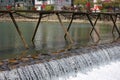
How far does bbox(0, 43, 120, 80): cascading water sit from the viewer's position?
1527 centimetres

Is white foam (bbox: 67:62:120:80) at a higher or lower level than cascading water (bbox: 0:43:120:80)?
lower

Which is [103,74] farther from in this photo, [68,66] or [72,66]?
[68,66]

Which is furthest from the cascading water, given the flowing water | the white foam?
the white foam

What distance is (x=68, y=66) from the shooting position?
17766 mm

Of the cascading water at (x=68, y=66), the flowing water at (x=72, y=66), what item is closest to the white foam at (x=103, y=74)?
the flowing water at (x=72, y=66)

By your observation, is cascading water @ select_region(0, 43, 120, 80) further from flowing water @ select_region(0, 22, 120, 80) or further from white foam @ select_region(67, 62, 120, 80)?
white foam @ select_region(67, 62, 120, 80)

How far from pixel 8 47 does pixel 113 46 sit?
257 inches

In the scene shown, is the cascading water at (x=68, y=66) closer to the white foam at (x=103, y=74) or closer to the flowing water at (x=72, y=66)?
the flowing water at (x=72, y=66)

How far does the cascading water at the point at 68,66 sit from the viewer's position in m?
15.3

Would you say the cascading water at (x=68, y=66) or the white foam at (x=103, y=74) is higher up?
the cascading water at (x=68, y=66)

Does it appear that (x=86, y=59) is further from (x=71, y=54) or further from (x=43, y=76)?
(x=43, y=76)

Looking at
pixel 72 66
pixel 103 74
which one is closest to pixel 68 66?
pixel 72 66

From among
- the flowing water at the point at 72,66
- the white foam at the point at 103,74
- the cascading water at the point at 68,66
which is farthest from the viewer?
the white foam at the point at 103,74

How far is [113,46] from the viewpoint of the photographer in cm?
2297
